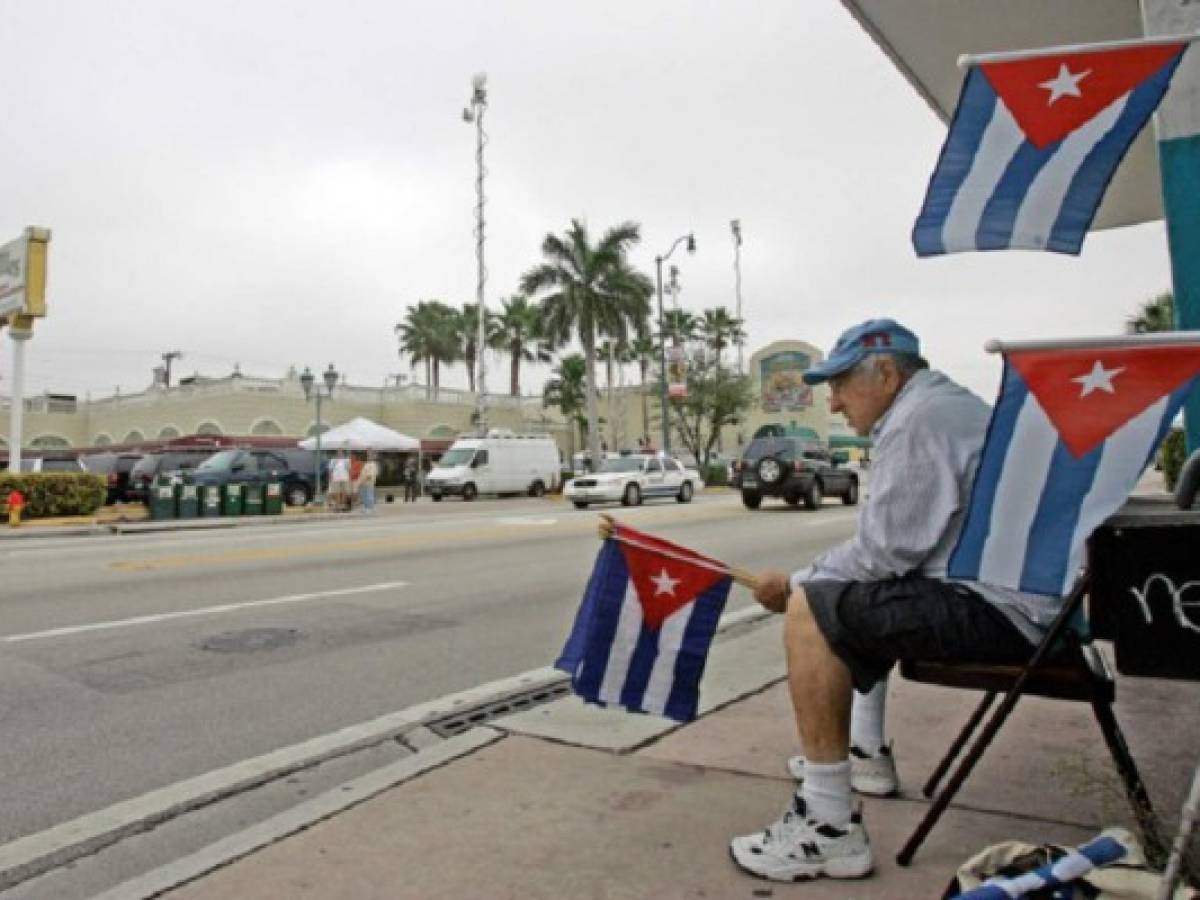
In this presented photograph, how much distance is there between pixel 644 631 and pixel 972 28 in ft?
19.6

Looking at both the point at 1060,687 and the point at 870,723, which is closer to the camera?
the point at 1060,687

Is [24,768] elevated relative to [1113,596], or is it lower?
lower

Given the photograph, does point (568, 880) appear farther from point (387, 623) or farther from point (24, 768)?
point (387, 623)

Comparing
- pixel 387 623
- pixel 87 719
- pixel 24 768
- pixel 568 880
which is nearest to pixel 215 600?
pixel 387 623

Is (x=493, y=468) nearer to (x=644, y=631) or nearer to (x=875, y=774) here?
(x=644, y=631)

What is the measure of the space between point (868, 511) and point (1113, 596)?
685mm

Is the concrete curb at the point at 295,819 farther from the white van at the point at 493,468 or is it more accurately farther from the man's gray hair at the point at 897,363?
the white van at the point at 493,468

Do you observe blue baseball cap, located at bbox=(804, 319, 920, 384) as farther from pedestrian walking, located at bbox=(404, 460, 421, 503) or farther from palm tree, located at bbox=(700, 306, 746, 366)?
palm tree, located at bbox=(700, 306, 746, 366)

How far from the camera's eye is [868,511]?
108 inches

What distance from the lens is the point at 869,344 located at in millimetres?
2963

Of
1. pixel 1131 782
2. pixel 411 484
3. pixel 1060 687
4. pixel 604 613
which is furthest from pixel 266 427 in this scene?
pixel 1131 782

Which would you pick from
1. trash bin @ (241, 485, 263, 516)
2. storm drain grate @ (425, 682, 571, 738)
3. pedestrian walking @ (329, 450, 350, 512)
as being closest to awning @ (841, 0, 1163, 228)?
storm drain grate @ (425, 682, 571, 738)

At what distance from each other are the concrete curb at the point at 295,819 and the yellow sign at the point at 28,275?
26.0 m

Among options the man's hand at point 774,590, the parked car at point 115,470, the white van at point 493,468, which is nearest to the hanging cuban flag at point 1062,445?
the man's hand at point 774,590
